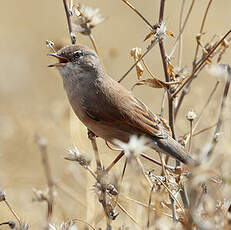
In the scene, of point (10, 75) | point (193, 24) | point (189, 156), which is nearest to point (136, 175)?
point (189, 156)

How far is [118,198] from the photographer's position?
254 cm

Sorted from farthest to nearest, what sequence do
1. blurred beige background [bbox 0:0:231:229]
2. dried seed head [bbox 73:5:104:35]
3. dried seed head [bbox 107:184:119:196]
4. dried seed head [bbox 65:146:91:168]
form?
blurred beige background [bbox 0:0:231:229] < dried seed head [bbox 73:5:104:35] < dried seed head [bbox 107:184:119:196] < dried seed head [bbox 65:146:91:168]

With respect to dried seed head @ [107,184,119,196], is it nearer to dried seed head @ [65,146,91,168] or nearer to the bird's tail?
dried seed head @ [65,146,91,168]

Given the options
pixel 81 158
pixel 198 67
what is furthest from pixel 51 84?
pixel 81 158

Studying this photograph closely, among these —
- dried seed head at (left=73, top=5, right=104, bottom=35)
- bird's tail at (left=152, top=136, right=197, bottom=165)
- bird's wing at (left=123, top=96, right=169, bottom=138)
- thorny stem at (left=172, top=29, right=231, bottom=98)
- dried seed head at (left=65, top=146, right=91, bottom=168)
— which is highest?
dried seed head at (left=73, top=5, right=104, bottom=35)

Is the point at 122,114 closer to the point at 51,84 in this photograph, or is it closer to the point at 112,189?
the point at 112,189

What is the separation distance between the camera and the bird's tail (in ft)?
10.9

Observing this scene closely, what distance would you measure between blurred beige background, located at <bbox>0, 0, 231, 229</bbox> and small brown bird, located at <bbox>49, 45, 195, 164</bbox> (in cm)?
24

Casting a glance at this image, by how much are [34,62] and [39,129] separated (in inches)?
117

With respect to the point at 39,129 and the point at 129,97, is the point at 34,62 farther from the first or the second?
the point at 129,97

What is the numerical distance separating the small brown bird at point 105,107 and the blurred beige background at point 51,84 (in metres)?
0.24

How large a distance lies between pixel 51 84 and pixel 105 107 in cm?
355

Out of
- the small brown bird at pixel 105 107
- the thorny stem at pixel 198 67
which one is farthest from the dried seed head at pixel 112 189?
the small brown bird at pixel 105 107

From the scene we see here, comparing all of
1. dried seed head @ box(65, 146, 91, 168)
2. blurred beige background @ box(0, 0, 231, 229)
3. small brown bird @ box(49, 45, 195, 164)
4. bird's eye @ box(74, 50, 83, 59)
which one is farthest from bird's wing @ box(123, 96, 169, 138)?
dried seed head @ box(65, 146, 91, 168)
